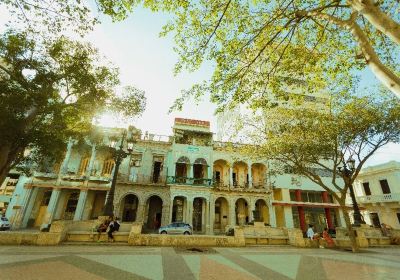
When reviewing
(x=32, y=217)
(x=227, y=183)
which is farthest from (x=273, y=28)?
(x=32, y=217)

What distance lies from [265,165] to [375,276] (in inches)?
791

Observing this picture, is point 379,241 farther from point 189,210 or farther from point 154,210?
point 154,210

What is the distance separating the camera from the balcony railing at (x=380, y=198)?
→ 2448 cm

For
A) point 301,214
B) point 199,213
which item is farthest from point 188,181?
point 301,214

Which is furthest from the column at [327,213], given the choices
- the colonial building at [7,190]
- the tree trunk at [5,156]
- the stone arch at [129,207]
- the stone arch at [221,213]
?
the colonial building at [7,190]

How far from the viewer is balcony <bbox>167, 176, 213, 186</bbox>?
22.9 m

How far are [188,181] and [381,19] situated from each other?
841 inches

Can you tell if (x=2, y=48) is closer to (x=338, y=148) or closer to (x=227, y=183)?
(x=338, y=148)

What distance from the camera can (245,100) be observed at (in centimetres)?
848

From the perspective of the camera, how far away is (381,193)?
26.5 m

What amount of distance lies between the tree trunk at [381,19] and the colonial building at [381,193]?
2860 cm

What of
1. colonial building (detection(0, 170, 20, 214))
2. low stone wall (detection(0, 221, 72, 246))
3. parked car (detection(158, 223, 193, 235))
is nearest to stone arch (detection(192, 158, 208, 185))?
parked car (detection(158, 223, 193, 235))

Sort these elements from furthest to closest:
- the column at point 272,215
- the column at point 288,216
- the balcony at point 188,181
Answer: the column at point 288,216, the column at point 272,215, the balcony at point 188,181

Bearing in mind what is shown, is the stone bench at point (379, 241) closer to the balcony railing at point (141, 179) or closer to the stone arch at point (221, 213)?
the stone arch at point (221, 213)
